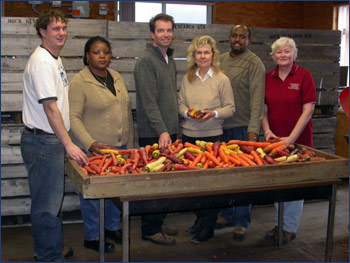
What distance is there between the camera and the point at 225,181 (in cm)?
307

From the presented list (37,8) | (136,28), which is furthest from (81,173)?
(37,8)

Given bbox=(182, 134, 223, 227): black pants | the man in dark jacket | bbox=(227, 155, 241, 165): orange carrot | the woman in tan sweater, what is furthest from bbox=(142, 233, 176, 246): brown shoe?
bbox=(227, 155, 241, 165): orange carrot

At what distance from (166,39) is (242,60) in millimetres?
810

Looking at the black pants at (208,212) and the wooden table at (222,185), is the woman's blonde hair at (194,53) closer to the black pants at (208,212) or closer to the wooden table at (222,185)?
the black pants at (208,212)

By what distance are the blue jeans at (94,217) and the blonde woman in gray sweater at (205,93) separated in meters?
0.87

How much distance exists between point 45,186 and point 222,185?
132cm

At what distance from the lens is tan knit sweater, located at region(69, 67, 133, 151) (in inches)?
150

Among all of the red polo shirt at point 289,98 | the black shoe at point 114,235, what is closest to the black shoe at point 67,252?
the black shoe at point 114,235

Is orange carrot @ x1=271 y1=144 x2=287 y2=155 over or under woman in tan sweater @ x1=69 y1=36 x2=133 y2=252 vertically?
under

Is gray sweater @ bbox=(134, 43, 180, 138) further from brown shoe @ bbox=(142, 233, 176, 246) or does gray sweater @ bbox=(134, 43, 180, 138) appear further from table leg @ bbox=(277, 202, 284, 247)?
table leg @ bbox=(277, 202, 284, 247)

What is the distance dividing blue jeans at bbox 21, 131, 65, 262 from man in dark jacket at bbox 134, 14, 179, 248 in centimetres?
89

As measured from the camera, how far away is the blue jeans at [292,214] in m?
4.27

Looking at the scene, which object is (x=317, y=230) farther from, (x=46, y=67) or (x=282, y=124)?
(x=46, y=67)

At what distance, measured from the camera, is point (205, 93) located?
4.10m
